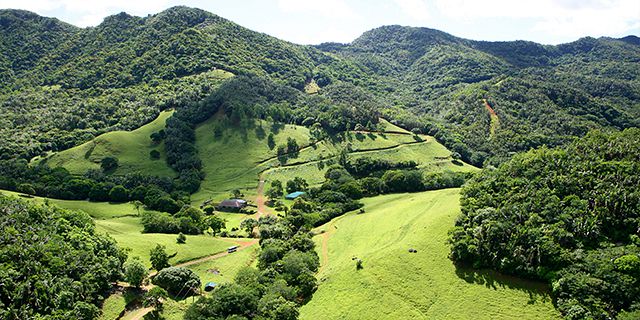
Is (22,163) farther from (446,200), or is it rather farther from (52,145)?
(446,200)

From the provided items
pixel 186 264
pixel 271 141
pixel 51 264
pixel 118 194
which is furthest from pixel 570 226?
pixel 271 141

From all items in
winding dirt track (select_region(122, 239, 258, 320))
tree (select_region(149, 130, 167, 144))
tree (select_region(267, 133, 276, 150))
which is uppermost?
tree (select_region(149, 130, 167, 144))

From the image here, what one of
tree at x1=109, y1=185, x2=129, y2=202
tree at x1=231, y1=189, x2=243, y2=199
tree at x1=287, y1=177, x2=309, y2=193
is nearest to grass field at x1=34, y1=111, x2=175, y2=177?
tree at x1=109, y1=185, x2=129, y2=202

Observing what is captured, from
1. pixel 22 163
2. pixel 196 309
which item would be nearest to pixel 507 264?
pixel 196 309

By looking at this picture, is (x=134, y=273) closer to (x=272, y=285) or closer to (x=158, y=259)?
(x=158, y=259)

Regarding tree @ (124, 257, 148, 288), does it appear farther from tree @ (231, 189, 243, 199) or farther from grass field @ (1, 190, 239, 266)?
tree @ (231, 189, 243, 199)

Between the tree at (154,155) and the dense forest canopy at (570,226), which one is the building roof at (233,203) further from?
the dense forest canopy at (570,226)

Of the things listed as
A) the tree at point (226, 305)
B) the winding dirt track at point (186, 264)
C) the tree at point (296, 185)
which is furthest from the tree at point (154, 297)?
the tree at point (296, 185)
